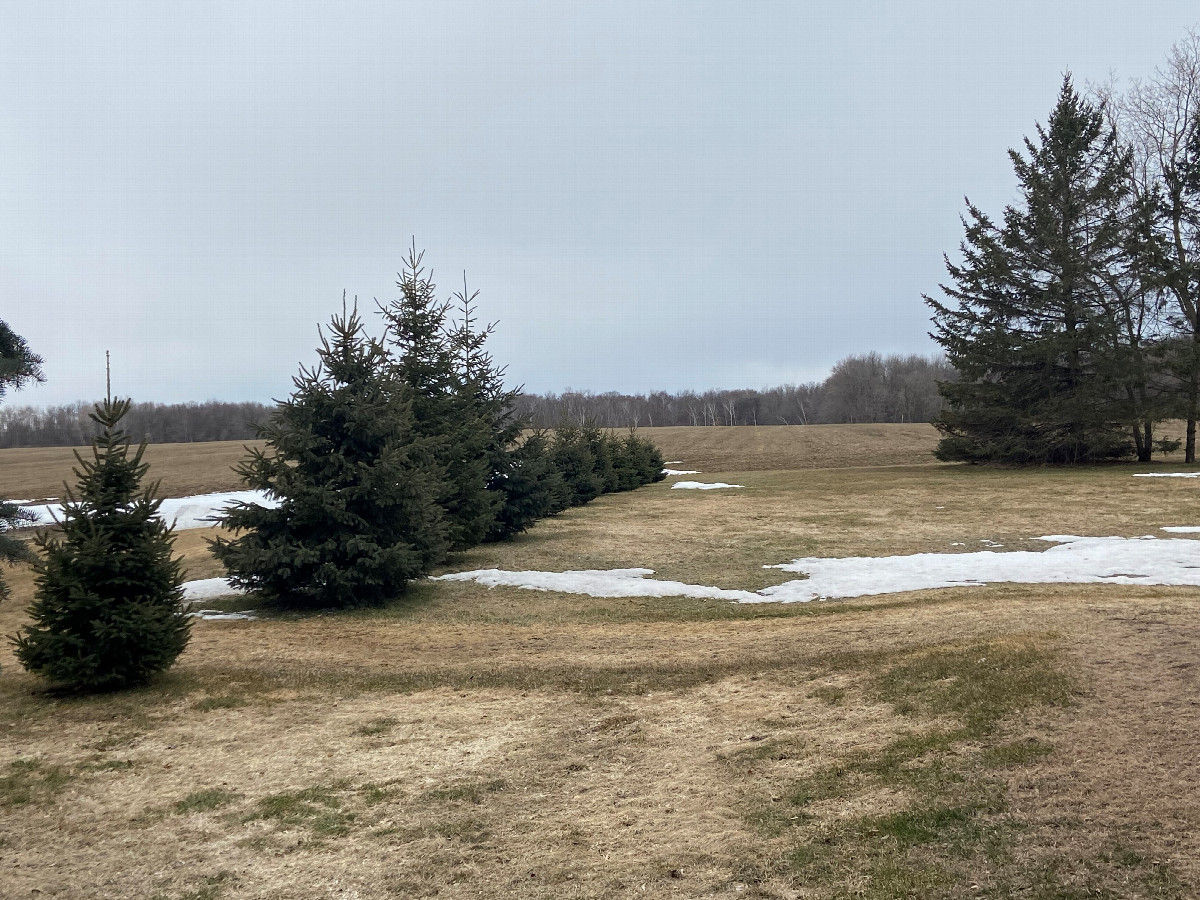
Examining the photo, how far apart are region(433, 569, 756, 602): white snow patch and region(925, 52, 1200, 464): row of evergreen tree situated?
77.1 feet

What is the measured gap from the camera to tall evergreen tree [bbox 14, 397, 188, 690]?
23.1ft

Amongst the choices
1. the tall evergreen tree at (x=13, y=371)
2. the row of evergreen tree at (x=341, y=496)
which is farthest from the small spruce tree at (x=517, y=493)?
the tall evergreen tree at (x=13, y=371)

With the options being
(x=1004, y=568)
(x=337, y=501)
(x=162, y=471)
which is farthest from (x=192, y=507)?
(x=1004, y=568)

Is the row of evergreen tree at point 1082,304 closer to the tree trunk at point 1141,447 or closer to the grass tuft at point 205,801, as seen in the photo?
the tree trunk at point 1141,447

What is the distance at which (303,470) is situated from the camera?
11.6 metres

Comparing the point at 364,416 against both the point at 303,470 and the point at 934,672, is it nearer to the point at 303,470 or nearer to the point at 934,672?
the point at 303,470

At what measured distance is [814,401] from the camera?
117m

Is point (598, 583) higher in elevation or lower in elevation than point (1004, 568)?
lower

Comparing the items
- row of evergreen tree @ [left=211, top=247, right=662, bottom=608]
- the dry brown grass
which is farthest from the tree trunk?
the dry brown grass

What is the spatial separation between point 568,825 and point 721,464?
44.9 meters

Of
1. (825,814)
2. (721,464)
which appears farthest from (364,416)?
(721,464)

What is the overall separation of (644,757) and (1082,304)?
3158cm

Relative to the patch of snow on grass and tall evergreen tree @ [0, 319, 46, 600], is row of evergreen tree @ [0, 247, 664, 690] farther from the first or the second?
the patch of snow on grass

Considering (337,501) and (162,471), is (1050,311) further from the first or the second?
(162,471)
